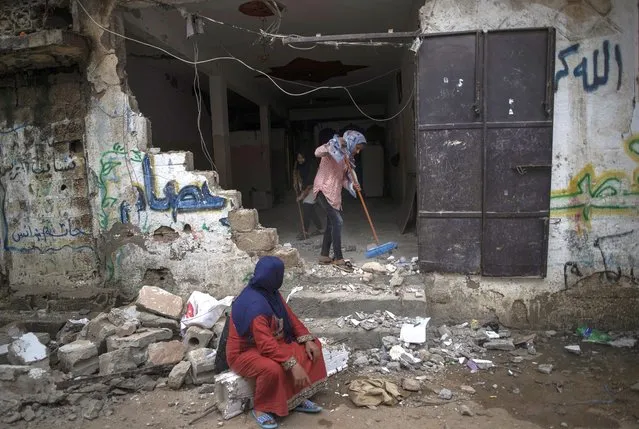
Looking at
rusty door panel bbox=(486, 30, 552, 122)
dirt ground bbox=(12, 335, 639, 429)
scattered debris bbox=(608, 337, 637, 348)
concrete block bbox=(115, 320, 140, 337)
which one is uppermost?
rusty door panel bbox=(486, 30, 552, 122)

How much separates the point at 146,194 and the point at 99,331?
62.6 inches

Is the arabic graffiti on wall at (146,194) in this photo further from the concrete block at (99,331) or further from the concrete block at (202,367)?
the concrete block at (202,367)

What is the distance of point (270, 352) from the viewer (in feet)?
10.5

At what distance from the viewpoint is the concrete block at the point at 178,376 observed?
12.7 feet

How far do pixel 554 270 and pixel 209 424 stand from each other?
3.66m

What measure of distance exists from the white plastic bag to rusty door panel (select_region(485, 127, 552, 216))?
9.81ft

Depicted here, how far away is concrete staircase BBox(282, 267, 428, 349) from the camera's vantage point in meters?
4.58

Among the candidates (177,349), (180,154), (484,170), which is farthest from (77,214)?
(484,170)

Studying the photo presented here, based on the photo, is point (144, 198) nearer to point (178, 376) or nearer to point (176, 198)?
point (176, 198)

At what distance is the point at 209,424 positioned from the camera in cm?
340

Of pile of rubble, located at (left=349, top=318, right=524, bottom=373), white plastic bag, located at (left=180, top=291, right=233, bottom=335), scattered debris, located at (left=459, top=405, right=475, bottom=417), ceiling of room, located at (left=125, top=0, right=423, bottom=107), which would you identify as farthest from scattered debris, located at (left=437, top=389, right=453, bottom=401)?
ceiling of room, located at (left=125, top=0, right=423, bottom=107)

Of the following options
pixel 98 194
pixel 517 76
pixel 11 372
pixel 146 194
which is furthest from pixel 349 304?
pixel 98 194

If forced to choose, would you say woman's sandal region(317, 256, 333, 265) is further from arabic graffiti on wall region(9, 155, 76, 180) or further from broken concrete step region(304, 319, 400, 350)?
arabic graffiti on wall region(9, 155, 76, 180)

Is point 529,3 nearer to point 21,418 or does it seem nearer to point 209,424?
point 209,424
